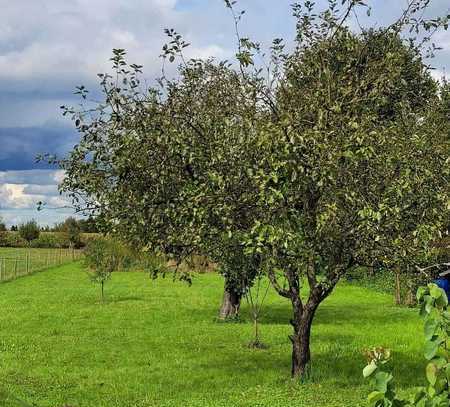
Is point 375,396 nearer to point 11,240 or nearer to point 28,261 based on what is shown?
point 28,261

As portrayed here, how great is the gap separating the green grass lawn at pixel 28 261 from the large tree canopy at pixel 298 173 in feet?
122

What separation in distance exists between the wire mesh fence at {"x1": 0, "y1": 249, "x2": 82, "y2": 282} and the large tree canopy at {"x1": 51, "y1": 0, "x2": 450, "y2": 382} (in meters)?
36.7

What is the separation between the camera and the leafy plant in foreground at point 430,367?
4191 millimetres

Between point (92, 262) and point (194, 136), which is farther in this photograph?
point (92, 262)

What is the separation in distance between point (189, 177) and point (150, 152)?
948mm

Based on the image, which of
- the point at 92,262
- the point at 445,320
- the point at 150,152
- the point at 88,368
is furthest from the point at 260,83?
the point at 92,262

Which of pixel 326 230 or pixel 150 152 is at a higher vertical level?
pixel 150 152

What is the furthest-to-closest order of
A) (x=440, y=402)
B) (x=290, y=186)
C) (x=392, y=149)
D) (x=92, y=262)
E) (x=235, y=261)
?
(x=92, y=262) → (x=235, y=261) → (x=392, y=149) → (x=290, y=186) → (x=440, y=402)

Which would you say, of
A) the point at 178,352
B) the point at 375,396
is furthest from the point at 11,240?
the point at 375,396

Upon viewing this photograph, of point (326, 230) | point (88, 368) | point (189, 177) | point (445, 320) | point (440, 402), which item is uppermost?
point (189, 177)

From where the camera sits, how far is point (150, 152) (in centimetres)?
1413

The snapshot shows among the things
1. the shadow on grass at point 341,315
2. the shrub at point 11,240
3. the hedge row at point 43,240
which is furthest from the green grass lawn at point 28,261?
the shadow on grass at point 341,315

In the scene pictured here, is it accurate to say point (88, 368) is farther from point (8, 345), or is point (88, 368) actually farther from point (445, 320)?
point (445, 320)

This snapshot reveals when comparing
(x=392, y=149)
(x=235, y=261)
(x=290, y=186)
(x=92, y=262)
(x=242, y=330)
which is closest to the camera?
(x=290, y=186)
